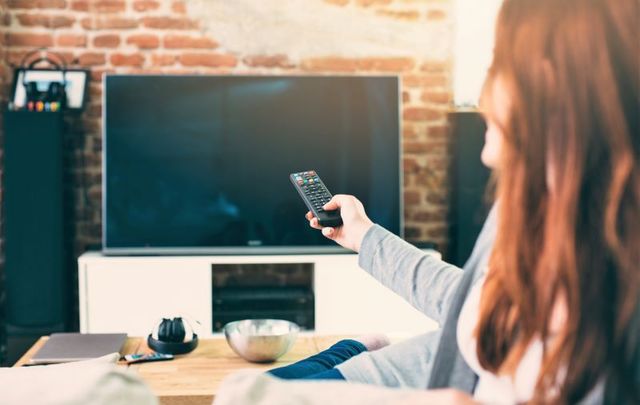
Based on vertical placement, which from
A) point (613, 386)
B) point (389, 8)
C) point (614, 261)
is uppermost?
point (389, 8)

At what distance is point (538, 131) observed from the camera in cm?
Answer: 82

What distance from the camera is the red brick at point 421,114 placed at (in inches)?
144

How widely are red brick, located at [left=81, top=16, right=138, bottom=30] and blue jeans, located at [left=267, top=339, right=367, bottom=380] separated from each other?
241 centimetres

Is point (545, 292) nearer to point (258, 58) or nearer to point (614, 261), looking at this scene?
point (614, 261)

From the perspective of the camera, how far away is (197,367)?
184 cm

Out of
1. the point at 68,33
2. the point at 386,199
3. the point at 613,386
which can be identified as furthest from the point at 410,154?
the point at 613,386

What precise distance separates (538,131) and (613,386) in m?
0.27

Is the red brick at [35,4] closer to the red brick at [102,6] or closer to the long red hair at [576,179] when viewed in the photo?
the red brick at [102,6]

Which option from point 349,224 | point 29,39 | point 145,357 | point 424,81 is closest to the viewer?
point 349,224

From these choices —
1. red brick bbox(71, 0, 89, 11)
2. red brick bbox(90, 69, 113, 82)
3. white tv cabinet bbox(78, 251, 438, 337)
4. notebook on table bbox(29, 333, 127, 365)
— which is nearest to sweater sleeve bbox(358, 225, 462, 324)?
notebook on table bbox(29, 333, 127, 365)

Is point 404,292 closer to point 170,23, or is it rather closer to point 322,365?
point 322,365

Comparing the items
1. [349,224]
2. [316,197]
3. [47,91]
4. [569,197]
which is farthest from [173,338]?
[47,91]

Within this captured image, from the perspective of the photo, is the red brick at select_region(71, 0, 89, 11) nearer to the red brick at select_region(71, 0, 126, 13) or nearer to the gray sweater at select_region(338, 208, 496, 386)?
the red brick at select_region(71, 0, 126, 13)

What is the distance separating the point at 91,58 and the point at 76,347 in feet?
6.38
